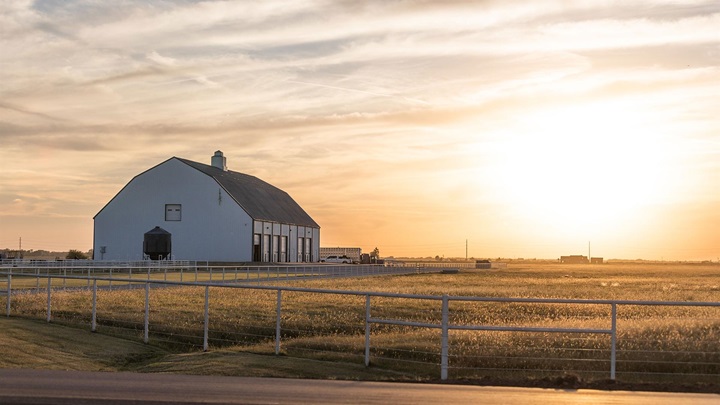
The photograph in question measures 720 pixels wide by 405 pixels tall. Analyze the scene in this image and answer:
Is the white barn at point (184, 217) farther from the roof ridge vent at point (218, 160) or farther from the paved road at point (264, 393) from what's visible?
the paved road at point (264, 393)

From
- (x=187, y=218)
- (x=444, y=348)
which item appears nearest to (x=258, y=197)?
(x=187, y=218)

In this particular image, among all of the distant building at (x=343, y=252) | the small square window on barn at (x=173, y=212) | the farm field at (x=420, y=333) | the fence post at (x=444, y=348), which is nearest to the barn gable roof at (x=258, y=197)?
the small square window on barn at (x=173, y=212)

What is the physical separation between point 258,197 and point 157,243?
13723 millimetres

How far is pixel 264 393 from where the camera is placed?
12.3 m

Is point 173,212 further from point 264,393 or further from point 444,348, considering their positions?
point 264,393

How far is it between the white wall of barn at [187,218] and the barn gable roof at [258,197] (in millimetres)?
1003

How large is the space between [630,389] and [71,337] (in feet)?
Answer: 41.7

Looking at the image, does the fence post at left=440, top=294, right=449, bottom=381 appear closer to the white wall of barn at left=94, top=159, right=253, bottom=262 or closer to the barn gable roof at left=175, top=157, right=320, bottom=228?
the white wall of barn at left=94, top=159, right=253, bottom=262

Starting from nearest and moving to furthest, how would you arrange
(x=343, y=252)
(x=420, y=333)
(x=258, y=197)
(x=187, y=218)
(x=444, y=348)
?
(x=444, y=348) < (x=420, y=333) < (x=187, y=218) < (x=258, y=197) < (x=343, y=252)

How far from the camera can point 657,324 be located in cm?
2283

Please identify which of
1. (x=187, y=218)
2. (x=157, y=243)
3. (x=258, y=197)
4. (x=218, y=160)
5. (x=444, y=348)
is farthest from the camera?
(x=218, y=160)

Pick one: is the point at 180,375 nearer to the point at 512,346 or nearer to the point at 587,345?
the point at 512,346

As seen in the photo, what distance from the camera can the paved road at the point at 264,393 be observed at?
38.5 ft

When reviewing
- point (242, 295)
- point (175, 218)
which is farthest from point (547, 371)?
point (175, 218)
